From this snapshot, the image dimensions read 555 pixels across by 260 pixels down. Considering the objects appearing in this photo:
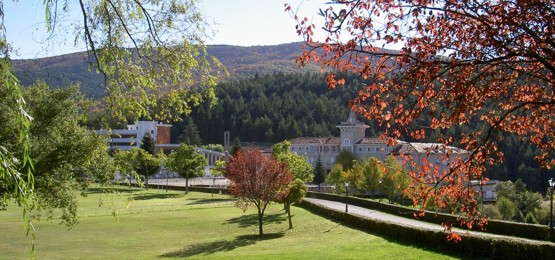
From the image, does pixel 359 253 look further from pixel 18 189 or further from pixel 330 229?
pixel 18 189

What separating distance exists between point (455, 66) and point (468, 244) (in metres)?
13.7

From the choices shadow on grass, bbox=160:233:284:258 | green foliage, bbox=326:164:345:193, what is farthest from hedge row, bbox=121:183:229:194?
shadow on grass, bbox=160:233:284:258

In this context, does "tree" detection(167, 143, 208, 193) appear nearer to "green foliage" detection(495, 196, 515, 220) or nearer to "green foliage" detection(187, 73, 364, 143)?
"green foliage" detection(495, 196, 515, 220)

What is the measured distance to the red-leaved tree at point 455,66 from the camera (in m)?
5.79

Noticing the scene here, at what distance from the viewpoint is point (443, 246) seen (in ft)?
64.0

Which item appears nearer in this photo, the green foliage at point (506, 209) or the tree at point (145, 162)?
the green foliage at point (506, 209)

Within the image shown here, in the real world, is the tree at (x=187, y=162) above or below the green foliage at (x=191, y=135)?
below

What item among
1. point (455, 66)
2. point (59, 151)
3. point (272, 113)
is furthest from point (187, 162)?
point (272, 113)

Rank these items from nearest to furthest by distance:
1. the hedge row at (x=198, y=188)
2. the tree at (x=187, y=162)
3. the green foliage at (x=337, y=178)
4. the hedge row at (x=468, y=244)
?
the hedge row at (x=468, y=244) → the green foliage at (x=337, y=178) → the hedge row at (x=198, y=188) → the tree at (x=187, y=162)

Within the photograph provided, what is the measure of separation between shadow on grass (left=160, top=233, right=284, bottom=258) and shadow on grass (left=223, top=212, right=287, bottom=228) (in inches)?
210

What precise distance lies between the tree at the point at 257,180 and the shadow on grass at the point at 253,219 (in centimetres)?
366

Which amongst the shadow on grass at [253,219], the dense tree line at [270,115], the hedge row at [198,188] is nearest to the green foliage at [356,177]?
the hedge row at [198,188]

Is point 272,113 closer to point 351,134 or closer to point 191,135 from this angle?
point 191,135

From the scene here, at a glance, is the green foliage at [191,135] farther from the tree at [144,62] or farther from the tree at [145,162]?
the tree at [144,62]
